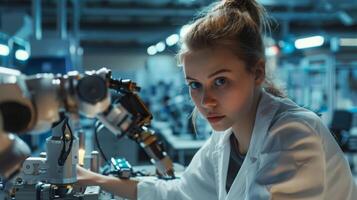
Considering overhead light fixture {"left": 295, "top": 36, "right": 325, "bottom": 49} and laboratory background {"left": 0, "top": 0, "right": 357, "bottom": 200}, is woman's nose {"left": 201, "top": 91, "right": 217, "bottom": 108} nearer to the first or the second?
laboratory background {"left": 0, "top": 0, "right": 357, "bottom": 200}

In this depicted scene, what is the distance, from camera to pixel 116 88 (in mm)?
801

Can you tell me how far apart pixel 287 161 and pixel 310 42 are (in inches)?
257

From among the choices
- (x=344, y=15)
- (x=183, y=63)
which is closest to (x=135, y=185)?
(x=183, y=63)

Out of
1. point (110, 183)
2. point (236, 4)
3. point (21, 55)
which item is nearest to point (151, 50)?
point (21, 55)

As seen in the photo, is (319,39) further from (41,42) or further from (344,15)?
(41,42)

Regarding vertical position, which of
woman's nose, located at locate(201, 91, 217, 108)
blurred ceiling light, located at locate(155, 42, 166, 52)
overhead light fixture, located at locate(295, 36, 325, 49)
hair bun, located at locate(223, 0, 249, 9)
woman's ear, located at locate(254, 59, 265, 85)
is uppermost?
blurred ceiling light, located at locate(155, 42, 166, 52)

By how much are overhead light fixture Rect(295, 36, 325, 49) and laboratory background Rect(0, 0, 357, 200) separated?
0.9 inches

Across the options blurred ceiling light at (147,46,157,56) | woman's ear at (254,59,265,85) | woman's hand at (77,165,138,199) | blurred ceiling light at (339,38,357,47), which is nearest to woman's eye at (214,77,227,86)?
woman's ear at (254,59,265,85)

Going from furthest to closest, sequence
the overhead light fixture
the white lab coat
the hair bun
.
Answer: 1. the overhead light fixture
2. the hair bun
3. the white lab coat

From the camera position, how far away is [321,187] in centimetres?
103

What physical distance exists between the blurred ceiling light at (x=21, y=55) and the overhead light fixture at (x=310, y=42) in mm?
4573

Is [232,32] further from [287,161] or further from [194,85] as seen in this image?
[287,161]

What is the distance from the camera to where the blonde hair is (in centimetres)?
114

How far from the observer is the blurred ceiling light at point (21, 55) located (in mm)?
4574
